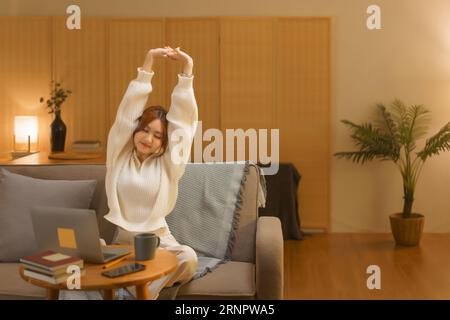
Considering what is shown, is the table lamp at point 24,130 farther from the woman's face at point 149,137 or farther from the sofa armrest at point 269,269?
the sofa armrest at point 269,269

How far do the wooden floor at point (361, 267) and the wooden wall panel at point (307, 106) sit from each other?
0.35 metres

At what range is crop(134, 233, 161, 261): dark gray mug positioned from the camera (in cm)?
247

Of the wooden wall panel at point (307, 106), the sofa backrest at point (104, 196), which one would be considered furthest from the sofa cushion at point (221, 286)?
the wooden wall panel at point (307, 106)

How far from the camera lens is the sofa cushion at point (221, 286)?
2789 millimetres

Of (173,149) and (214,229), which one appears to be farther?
(214,229)

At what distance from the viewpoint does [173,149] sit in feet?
9.41

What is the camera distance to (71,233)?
241 centimetres

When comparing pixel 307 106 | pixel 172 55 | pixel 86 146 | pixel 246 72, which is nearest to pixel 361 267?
pixel 307 106

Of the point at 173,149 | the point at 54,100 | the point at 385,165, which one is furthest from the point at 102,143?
the point at 173,149

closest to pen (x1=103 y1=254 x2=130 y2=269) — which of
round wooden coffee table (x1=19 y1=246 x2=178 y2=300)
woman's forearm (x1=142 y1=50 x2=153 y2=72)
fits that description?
round wooden coffee table (x1=19 y1=246 x2=178 y2=300)

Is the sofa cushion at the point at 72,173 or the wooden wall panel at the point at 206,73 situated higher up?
the wooden wall panel at the point at 206,73
